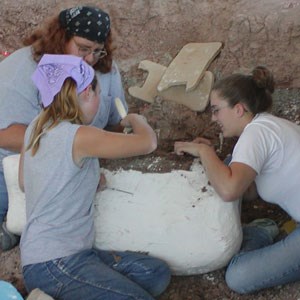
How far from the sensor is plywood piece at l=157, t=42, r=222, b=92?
3.43 meters

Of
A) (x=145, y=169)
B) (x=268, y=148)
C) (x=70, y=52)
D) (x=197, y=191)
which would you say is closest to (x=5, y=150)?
(x=70, y=52)

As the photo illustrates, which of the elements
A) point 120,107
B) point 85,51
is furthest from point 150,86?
point 85,51

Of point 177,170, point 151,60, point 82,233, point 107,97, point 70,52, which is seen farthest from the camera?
point 151,60

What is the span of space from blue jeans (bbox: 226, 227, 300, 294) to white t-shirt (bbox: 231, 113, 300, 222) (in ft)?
0.44

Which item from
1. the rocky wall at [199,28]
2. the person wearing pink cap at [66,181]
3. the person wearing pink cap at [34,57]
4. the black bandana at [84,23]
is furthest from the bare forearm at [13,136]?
the rocky wall at [199,28]

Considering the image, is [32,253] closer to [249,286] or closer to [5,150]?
[5,150]

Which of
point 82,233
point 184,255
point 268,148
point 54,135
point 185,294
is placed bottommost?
point 185,294

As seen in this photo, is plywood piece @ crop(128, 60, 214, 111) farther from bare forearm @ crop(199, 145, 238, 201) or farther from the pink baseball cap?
the pink baseball cap

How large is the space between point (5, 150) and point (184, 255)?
0.89 meters

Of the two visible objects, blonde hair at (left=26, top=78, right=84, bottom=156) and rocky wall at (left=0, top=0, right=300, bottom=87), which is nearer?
blonde hair at (left=26, top=78, right=84, bottom=156)

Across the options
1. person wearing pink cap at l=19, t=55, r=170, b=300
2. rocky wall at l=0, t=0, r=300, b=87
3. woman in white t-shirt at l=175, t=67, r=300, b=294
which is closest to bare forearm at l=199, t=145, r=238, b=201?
woman in white t-shirt at l=175, t=67, r=300, b=294

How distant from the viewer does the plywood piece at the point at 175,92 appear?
11.2 feet

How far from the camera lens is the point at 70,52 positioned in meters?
2.42

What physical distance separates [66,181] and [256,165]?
0.66 m
